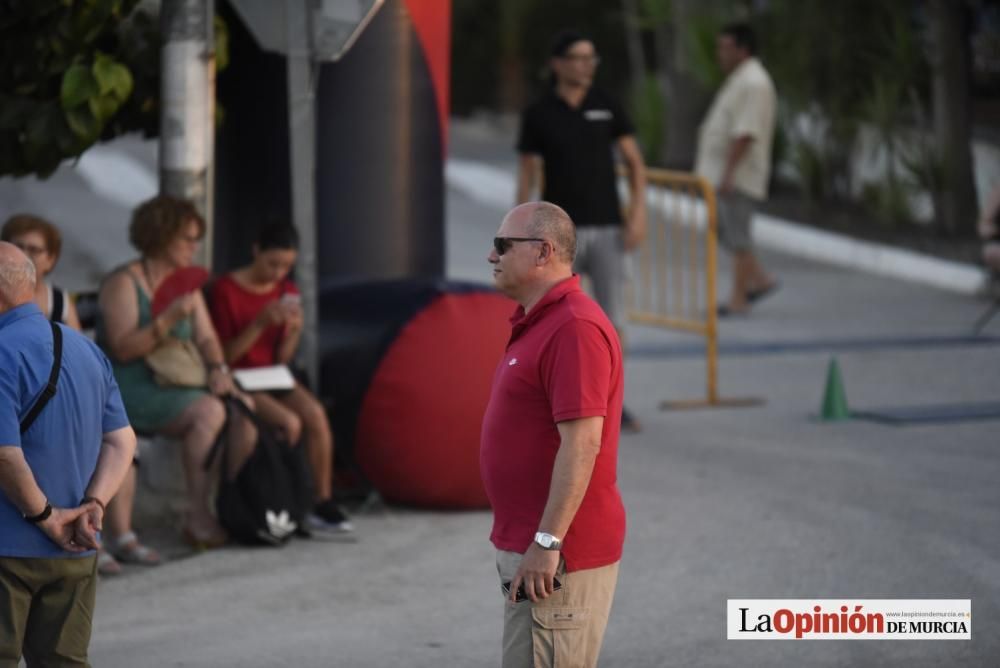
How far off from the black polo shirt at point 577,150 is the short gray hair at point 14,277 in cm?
484

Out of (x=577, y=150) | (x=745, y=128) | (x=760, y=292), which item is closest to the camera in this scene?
(x=577, y=150)

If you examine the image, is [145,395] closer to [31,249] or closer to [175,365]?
[175,365]

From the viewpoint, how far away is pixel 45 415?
457 centimetres

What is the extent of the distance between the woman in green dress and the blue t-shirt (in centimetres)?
262

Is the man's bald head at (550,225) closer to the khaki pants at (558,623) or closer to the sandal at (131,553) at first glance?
the khaki pants at (558,623)

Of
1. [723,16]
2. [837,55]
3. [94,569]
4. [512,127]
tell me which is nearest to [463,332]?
[94,569]

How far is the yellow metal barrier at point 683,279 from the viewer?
10.2 meters


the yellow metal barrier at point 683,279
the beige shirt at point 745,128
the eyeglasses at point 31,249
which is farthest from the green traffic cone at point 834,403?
the eyeglasses at point 31,249

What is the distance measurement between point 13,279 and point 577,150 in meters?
4.97

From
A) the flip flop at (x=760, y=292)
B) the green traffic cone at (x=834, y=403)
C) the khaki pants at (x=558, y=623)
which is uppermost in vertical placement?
the khaki pants at (x=558, y=623)

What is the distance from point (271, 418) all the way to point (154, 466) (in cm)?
69

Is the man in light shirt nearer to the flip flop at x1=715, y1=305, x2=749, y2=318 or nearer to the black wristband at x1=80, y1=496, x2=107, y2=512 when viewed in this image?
the flip flop at x1=715, y1=305, x2=749, y2=318

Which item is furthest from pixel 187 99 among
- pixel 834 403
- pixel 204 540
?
pixel 834 403

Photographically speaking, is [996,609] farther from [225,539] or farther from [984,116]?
[984,116]
